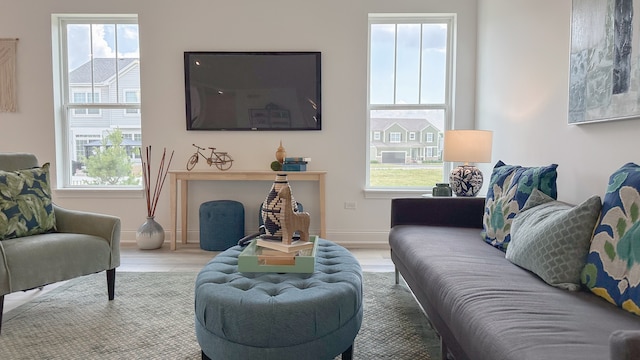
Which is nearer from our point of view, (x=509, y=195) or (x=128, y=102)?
(x=509, y=195)

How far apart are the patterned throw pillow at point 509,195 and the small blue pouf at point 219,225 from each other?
2.42m

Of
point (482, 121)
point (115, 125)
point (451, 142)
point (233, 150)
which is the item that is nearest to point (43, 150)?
point (115, 125)

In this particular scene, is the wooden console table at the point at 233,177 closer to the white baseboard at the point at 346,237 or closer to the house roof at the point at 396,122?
the white baseboard at the point at 346,237

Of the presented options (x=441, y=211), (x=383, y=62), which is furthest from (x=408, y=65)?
(x=441, y=211)

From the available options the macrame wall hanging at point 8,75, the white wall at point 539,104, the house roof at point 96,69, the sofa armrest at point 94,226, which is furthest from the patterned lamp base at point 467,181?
the macrame wall hanging at point 8,75

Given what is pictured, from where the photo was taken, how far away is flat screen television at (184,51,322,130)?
420 centimetres

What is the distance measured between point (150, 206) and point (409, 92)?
301 centimetres

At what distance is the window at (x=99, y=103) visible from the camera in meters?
4.36

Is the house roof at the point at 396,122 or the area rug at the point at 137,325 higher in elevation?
the house roof at the point at 396,122

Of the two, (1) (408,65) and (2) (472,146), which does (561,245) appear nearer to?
(2) (472,146)

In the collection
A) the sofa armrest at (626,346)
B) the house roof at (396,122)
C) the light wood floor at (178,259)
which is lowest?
the light wood floor at (178,259)

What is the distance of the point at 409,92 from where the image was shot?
4.38 meters

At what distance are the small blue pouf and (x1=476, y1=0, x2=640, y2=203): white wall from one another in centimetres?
253

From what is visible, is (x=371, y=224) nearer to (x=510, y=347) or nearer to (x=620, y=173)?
(x=620, y=173)
